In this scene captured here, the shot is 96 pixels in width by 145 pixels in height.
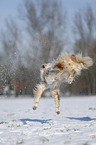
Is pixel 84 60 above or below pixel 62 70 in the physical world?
above

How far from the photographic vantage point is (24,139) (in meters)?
4.79

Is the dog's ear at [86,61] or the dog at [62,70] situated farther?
the dog's ear at [86,61]

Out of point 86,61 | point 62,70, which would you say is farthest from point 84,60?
point 62,70

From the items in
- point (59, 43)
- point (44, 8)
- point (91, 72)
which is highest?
point (44, 8)

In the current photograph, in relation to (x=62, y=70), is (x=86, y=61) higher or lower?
higher

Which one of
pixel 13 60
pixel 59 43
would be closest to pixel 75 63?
pixel 13 60

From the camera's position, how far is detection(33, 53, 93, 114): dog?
6629 mm

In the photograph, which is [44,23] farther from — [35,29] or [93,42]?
[93,42]

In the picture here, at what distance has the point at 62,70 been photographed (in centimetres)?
664

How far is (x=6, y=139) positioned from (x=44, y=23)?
28.7 metres

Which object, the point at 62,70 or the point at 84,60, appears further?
the point at 84,60

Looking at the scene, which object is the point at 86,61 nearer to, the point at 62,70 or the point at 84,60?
the point at 84,60

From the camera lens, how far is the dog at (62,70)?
6.63 metres

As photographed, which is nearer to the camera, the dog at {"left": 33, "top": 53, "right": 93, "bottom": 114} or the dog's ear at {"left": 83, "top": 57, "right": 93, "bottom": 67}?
the dog at {"left": 33, "top": 53, "right": 93, "bottom": 114}
